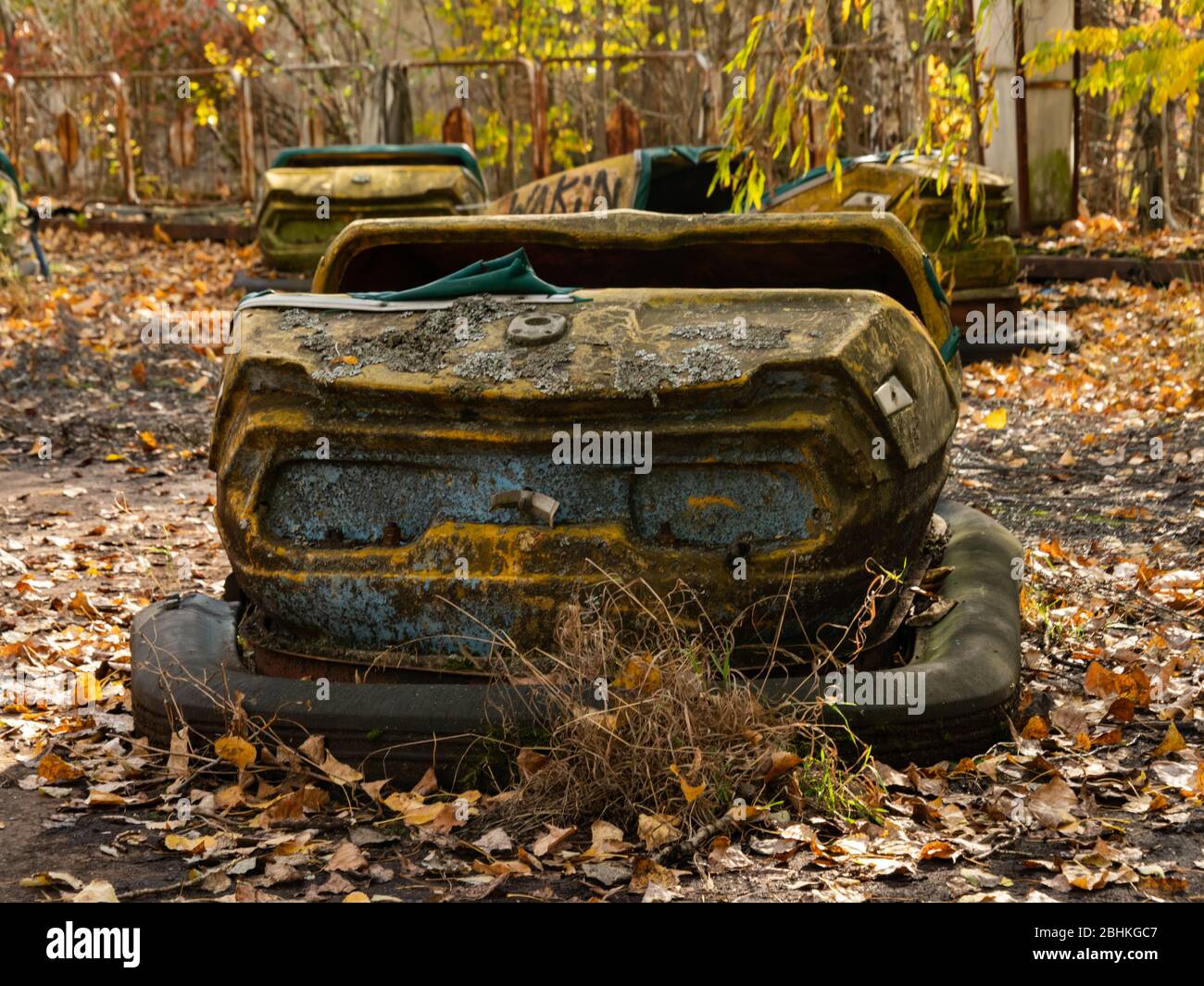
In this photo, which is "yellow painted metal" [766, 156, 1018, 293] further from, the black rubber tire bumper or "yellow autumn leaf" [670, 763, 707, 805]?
"yellow autumn leaf" [670, 763, 707, 805]

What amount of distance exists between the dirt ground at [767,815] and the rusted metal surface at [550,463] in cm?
46

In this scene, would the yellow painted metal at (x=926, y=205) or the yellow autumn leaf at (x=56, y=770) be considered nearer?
the yellow autumn leaf at (x=56, y=770)

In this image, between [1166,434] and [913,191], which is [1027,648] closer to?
[1166,434]

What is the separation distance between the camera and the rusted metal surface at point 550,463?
10.6 feet

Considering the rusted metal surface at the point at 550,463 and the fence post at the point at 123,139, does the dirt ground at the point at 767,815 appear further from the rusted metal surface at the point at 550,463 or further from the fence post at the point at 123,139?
the fence post at the point at 123,139

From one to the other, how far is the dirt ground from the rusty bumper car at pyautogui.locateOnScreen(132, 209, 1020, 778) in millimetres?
190

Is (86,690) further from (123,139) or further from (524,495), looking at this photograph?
(123,139)

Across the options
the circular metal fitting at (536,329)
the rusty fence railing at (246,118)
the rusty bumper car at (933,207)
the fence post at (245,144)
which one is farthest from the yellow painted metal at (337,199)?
the circular metal fitting at (536,329)

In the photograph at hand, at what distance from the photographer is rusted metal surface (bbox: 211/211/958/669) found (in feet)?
10.6

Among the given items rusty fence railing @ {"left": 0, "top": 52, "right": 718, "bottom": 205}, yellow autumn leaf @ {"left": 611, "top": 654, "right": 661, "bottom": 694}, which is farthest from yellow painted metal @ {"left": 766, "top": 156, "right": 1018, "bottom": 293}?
rusty fence railing @ {"left": 0, "top": 52, "right": 718, "bottom": 205}

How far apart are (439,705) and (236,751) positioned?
1.61ft

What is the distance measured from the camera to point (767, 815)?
2.97m

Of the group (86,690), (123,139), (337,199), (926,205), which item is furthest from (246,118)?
(86,690)
